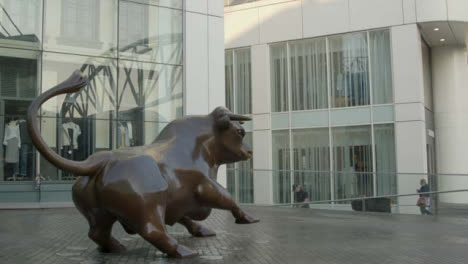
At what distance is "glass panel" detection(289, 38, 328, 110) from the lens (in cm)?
2494

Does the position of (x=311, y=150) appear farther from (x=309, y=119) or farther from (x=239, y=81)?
(x=239, y=81)

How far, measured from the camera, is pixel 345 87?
24.3 m

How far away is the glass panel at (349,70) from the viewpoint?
23.9 m

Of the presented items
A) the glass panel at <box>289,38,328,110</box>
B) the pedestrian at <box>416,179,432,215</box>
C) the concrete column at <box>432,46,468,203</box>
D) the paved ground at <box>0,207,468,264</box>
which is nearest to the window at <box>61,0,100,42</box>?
the paved ground at <box>0,207,468,264</box>

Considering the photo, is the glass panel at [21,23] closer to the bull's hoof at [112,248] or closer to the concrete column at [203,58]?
the concrete column at [203,58]

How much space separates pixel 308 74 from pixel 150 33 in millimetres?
9183

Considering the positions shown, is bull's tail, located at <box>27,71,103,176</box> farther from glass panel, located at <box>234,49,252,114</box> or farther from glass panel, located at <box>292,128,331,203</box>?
glass panel, located at <box>234,49,252,114</box>

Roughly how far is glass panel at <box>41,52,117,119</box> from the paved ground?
799 centimetres

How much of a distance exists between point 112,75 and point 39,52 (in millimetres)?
2607

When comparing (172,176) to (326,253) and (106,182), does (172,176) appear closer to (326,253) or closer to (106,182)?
(106,182)

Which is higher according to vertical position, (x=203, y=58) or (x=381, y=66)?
(x=381, y=66)

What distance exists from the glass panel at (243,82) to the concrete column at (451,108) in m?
9.55

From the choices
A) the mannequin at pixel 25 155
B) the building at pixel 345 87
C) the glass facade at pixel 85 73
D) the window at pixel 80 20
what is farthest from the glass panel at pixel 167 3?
the building at pixel 345 87

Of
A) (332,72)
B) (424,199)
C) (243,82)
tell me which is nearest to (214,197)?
(424,199)
